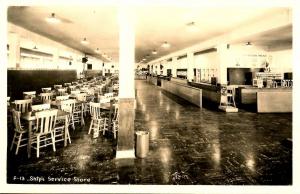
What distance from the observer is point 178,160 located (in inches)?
124

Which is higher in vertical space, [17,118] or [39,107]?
[39,107]

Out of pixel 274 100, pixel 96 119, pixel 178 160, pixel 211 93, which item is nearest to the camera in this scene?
pixel 178 160

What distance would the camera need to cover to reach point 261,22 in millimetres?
5664

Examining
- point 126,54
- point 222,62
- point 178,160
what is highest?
point 222,62

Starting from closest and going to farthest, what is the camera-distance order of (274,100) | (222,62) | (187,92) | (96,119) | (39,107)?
1. (39,107)
2. (96,119)
3. (274,100)
4. (222,62)
5. (187,92)

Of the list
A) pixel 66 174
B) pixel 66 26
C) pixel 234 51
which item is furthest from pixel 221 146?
pixel 234 51

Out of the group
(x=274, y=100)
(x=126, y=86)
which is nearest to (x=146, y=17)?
(x=126, y=86)

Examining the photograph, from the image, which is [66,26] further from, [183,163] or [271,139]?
[271,139]

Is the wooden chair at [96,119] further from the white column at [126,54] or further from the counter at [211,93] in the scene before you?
the counter at [211,93]

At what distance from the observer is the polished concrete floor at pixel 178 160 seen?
2.62 m

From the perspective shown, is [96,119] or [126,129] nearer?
[126,129]

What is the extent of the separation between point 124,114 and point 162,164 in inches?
34.6

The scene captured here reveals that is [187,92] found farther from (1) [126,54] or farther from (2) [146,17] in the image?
(1) [126,54]

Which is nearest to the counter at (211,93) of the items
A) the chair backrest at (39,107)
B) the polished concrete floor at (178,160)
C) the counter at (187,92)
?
the counter at (187,92)
